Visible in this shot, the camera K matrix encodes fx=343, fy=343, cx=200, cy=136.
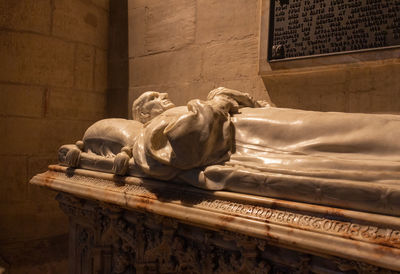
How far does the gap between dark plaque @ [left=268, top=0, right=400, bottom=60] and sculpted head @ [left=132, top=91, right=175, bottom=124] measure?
1001mm

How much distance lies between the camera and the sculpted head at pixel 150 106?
7.44 ft

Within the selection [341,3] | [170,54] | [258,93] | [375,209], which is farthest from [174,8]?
[375,209]

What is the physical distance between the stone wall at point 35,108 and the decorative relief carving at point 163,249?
1110 millimetres

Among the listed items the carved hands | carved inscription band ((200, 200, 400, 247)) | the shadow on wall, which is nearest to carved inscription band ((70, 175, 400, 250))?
carved inscription band ((200, 200, 400, 247))

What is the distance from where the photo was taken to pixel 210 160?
5.38ft

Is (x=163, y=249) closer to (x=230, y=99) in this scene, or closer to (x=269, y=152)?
(x=269, y=152)

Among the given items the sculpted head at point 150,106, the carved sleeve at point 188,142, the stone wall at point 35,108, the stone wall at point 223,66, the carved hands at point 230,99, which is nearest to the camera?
the carved sleeve at point 188,142

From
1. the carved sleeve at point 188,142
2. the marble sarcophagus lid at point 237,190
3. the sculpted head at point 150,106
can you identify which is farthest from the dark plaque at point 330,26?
the carved sleeve at point 188,142

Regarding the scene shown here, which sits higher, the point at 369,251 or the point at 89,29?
the point at 89,29

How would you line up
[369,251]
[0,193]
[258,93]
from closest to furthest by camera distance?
[369,251], [258,93], [0,193]

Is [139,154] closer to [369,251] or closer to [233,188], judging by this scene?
[233,188]

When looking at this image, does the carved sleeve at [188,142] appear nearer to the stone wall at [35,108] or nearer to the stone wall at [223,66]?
the stone wall at [223,66]

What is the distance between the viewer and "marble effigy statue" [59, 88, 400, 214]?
1229 millimetres

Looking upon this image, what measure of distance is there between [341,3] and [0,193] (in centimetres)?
327
